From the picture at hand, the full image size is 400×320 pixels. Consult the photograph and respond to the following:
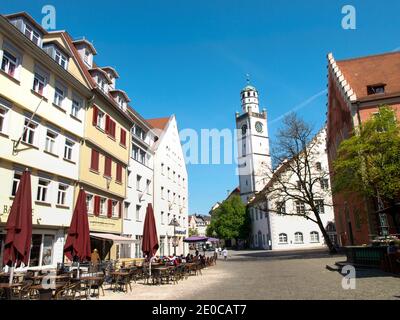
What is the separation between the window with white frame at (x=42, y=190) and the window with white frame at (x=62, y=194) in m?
1.16

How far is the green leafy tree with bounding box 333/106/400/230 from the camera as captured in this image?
21.3 metres

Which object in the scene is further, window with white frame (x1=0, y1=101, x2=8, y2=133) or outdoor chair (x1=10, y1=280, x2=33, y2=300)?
window with white frame (x1=0, y1=101, x2=8, y2=133)

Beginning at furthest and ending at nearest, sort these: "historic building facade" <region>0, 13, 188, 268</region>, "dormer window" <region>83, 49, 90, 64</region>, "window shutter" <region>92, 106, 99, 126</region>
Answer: "dormer window" <region>83, 49, 90, 64</region>, "window shutter" <region>92, 106, 99, 126</region>, "historic building facade" <region>0, 13, 188, 268</region>

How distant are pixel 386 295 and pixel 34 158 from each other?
56.5ft

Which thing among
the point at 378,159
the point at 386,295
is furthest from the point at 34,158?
the point at 378,159

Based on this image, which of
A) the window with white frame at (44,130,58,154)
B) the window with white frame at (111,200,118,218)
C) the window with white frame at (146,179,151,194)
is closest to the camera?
the window with white frame at (44,130,58,154)

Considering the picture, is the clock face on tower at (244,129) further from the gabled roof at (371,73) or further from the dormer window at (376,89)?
the dormer window at (376,89)

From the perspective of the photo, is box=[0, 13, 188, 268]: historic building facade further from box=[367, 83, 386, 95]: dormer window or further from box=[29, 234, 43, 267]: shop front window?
box=[367, 83, 386, 95]: dormer window

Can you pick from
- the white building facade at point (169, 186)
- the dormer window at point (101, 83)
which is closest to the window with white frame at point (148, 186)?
the white building facade at point (169, 186)

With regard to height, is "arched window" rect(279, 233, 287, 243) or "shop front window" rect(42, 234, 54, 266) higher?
"arched window" rect(279, 233, 287, 243)

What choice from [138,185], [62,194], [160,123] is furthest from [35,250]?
Answer: [160,123]

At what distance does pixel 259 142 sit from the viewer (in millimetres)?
98250

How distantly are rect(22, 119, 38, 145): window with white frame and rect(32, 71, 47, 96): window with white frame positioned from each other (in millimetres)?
1887

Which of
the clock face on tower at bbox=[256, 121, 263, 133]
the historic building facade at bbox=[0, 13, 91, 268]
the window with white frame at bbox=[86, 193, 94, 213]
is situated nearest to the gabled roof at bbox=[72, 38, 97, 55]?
the historic building facade at bbox=[0, 13, 91, 268]
